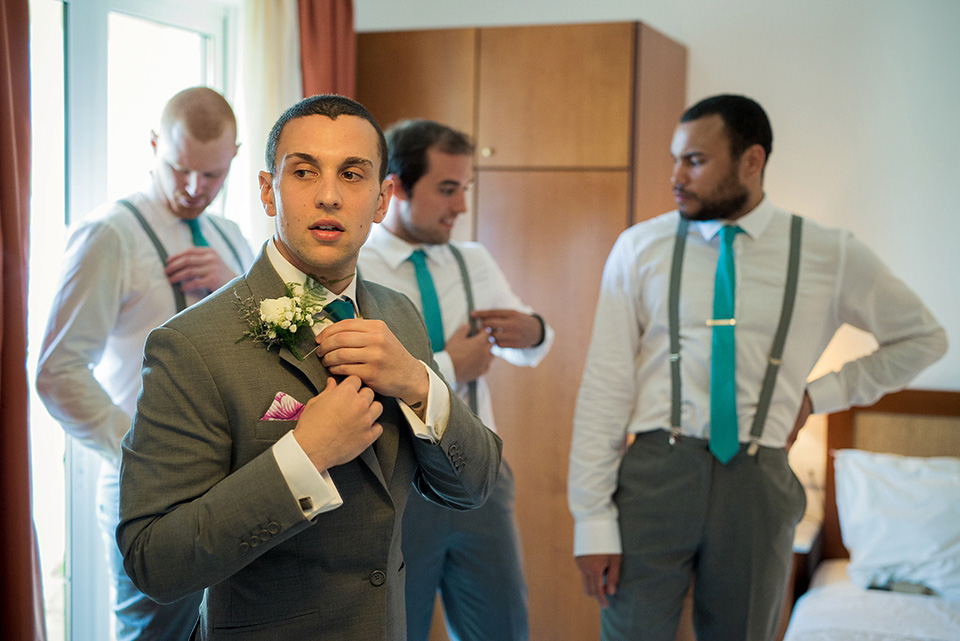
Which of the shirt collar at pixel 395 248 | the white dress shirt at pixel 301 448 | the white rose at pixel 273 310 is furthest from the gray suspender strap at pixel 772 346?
the white rose at pixel 273 310

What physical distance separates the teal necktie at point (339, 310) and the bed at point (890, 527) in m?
2.18

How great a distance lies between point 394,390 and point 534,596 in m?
2.48

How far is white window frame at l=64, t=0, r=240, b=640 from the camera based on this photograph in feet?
8.66

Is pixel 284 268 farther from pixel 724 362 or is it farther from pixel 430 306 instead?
pixel 724 362

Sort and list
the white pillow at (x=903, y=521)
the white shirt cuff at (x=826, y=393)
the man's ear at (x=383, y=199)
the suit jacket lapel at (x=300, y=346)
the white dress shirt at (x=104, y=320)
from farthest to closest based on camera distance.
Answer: the white pillow at (x=903, y=521) < the white shirt cuff at (x=826, y=393) < the white dress shirt at (x=104, y=320) < the man's ear at (x=383, y=199) < the suit jacket lapel at (x=300, y=346)

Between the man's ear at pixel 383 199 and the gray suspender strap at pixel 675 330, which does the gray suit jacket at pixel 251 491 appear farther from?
the gray suspender strap at pixel 675 330

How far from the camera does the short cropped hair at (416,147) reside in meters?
2.30

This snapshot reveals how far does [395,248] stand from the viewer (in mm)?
2295

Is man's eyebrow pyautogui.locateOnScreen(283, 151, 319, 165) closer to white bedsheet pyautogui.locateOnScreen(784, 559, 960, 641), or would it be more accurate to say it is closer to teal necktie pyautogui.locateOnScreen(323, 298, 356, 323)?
teal necktie pyautogui.locateOnScreen(323, 298, 356, 323)

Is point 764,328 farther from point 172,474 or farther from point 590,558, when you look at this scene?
point 172,474

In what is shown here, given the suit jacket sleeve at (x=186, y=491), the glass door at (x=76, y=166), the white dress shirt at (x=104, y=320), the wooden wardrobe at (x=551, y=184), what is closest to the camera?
the suit jacket sleeve at (x=186, y=491)

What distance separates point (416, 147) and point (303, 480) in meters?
1.38

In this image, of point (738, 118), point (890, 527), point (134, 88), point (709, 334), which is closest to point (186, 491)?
point (709, 334)

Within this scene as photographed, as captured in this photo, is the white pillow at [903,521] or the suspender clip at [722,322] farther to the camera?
the white pillow at [903,521]
